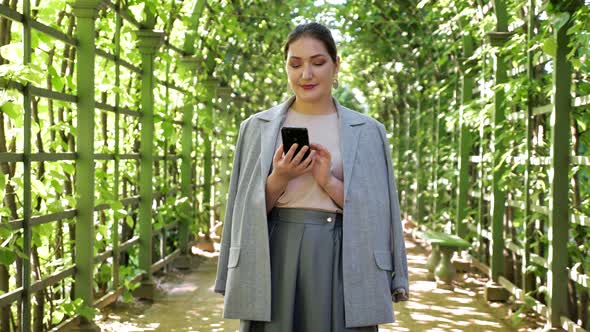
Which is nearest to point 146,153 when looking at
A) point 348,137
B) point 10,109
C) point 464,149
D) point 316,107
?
point 10,109

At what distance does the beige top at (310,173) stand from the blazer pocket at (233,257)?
0.18 meters

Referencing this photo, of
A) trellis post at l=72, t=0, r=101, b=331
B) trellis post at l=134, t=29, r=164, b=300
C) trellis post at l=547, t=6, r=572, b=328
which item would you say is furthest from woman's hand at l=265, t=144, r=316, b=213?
trellis post at l=134, t=29, r=164, b=300

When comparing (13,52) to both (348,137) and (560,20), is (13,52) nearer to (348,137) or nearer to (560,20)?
(348,137)

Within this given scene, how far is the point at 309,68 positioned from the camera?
7.62 feet

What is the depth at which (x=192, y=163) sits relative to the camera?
9117 mm

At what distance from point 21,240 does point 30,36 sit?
3.30ft

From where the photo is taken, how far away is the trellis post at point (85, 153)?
15.6 feet

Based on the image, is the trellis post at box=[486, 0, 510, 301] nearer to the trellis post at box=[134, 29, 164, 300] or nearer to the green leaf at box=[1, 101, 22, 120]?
the trellis post at box=[134, 29, 164, 300]

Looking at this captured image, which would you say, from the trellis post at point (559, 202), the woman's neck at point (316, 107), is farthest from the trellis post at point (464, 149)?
the woman's neck at point (316, 107)

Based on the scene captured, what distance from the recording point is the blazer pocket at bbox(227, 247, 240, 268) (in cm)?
233

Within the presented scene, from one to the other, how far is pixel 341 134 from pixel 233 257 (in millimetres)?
492

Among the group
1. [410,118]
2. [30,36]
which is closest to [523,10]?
[30,36]

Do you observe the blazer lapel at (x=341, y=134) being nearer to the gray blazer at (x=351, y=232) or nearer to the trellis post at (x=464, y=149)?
the gray blazer at (x=351, y=232)

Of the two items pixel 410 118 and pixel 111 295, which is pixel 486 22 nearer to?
pixel 111 295
